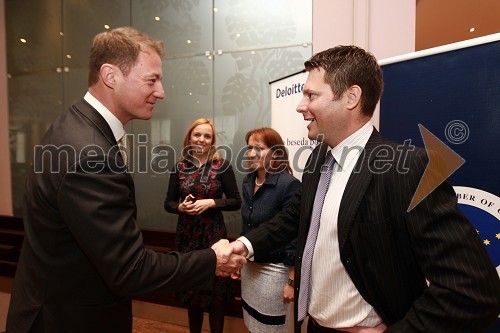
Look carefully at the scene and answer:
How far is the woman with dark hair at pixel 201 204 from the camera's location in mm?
2816

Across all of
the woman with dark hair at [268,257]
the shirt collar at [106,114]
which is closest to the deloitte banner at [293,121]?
the woman with dark hair at [268,257]

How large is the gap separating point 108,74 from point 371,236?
44.3 inches

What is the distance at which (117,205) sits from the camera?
115cm

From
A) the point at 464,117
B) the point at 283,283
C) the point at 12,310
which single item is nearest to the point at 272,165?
the point at 283,283

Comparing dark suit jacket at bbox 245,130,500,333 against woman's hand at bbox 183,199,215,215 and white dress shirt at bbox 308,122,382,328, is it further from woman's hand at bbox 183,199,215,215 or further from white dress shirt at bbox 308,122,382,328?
woman's hand at bbox 183,199,215,215

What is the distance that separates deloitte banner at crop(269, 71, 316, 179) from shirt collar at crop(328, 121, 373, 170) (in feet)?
3.66

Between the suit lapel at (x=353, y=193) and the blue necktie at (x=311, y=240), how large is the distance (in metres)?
0.16

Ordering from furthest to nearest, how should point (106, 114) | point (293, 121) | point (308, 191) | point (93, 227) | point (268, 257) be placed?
point (293, 121) < point (268, 257) < point (308, 191) < point (106, 114) < point (93, 227)

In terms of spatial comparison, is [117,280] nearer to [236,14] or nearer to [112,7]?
[236,14]

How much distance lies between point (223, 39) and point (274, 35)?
22.0 inches

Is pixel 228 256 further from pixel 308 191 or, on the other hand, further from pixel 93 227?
pixel 93 227

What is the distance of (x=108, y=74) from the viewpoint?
1.35 meters

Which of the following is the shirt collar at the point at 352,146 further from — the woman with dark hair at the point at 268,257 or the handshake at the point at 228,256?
the woman with dark hair at the point at 268,257

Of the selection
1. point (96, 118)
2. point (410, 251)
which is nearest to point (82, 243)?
point (96, 118)
